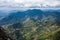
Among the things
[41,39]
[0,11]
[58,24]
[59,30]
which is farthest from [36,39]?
[0,11]

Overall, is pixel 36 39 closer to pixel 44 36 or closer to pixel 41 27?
pixel 44 36

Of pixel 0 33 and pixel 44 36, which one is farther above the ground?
pixel 0 33

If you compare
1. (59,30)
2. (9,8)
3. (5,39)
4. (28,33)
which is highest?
(5,39)

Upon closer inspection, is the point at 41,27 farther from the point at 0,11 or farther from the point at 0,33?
the point at 0,33

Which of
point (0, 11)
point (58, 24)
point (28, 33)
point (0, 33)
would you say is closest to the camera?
point (0, 33)

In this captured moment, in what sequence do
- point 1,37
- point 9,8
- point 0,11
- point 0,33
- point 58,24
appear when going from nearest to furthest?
1. point 1,37
2. point 0,33
3. point 0,11
4. point 9,8
5. point 58,24

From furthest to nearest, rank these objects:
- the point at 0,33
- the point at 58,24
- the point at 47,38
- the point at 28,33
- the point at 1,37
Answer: the point at 28,33, the point at 58,24, the point at 47,38, the point at 0,33, the point at 1,37

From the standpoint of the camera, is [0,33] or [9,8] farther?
[9,8]

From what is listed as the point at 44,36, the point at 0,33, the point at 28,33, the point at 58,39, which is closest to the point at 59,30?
the point at 44,36

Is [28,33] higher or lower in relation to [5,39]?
lower
